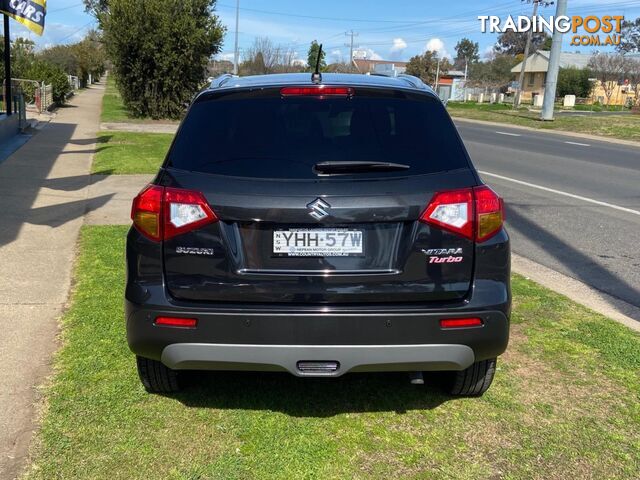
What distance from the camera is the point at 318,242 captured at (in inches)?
115

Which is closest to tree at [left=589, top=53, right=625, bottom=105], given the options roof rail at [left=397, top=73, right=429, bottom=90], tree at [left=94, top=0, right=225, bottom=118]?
tree at [left=94, top=0, right=225, bottom=118]

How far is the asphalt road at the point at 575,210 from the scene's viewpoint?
6.37 m

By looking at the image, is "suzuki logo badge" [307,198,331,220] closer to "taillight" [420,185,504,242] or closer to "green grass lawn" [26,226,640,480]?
Result: "taillight" [420,185,504,242]

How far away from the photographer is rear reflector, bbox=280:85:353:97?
325cm

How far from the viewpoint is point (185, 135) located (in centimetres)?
320

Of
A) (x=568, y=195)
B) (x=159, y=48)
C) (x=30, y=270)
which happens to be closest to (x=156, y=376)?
(x=30, y=270)

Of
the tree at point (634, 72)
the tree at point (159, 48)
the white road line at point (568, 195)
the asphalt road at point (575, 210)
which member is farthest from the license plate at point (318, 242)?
→ the tree at point (634, 72)

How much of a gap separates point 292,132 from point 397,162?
0.54 meters

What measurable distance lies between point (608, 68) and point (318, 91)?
65.7 meters

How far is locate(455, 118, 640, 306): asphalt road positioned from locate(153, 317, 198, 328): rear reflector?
4.02 metres

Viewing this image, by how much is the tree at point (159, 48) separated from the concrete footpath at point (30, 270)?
12212mm

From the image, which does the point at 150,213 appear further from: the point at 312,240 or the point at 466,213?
the point at 466,213

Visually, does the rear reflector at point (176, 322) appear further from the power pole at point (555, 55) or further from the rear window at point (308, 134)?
the power pole at point (555, 55)

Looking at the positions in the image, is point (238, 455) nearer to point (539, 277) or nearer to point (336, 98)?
point (336, 98)
